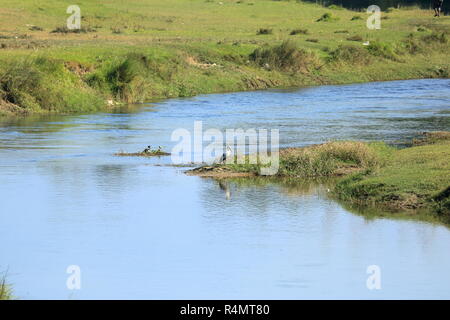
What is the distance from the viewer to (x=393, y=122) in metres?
40.8

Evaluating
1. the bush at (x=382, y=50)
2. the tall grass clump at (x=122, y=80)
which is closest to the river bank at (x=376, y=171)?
the tall grass clump at (x=122, y=80)

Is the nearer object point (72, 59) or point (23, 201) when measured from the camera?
point (23, 201)

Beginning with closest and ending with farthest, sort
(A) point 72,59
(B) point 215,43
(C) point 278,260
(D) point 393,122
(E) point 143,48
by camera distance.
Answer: (C) point 278,260
(D) point 393,122
(A) point 72,59
(E) point 143,48
(B) point 215,43

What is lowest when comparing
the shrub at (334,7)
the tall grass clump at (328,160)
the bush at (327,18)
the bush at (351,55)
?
the bush at (351,55)

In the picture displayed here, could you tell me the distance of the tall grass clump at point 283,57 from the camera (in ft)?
→ 202

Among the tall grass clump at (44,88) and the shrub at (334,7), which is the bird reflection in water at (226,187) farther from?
the shrub at (334,7)

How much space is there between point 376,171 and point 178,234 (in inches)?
277

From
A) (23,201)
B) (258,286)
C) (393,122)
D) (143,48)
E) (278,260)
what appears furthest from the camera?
(143,48)

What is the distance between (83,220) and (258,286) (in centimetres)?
634

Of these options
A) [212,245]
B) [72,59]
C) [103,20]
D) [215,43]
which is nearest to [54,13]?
[103,20]

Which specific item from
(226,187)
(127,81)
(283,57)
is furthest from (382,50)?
(226,187)

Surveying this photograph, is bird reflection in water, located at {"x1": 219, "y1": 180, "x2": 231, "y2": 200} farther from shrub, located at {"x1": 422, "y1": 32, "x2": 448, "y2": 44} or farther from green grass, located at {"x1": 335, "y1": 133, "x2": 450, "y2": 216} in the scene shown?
shrub, located at {"x1": 422, "y1": 32, "x2": 448, "y2": 44}

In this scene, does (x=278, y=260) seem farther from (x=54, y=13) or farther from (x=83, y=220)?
(x=54, y=13)

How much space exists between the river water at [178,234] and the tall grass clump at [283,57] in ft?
85.3
